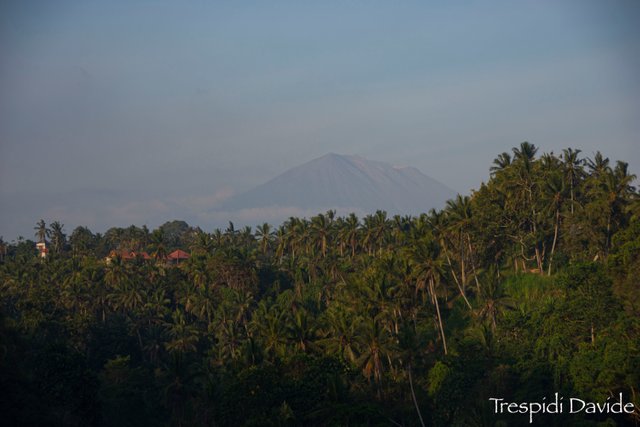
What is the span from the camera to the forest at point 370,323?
5962 centimetres

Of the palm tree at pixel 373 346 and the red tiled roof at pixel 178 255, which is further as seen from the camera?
the red tiled roof at pixel 178 255

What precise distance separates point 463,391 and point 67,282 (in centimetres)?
6002

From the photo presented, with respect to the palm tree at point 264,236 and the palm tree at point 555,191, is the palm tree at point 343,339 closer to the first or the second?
the palm tree at point 555,191

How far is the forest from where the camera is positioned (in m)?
59.6

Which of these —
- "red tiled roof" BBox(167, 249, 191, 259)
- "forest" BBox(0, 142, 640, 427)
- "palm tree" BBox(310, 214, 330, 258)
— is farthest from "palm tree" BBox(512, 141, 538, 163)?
"red tiled roof" BBox(167, 249, 191, 259)

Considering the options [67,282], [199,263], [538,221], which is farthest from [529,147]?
[67,282]

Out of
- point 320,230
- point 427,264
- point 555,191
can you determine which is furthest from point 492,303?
point 320,230

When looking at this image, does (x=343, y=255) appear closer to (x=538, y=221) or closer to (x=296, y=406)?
(x=538, y=221)

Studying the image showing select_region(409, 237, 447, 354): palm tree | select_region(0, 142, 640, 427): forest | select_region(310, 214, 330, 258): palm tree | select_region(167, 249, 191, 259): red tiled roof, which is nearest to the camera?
select_region(0, 142, 640, 427): forest

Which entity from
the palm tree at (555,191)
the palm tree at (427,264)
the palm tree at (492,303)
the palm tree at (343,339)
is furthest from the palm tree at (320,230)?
the palm tree at (343,339)

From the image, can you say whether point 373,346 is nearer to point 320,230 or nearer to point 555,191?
point 555,191

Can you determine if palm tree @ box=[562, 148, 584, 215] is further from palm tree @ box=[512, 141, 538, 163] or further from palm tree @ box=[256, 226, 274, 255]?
palm tree @ box=[256, 226, 274, 255]

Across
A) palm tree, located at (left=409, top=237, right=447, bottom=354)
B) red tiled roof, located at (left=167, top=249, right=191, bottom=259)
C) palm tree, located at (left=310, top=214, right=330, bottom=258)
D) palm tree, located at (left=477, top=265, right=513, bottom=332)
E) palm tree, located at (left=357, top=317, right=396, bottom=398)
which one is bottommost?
palm tree, located at (left=357, top=317, right=396, bottom=398)

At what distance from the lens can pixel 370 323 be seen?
68.5 m
